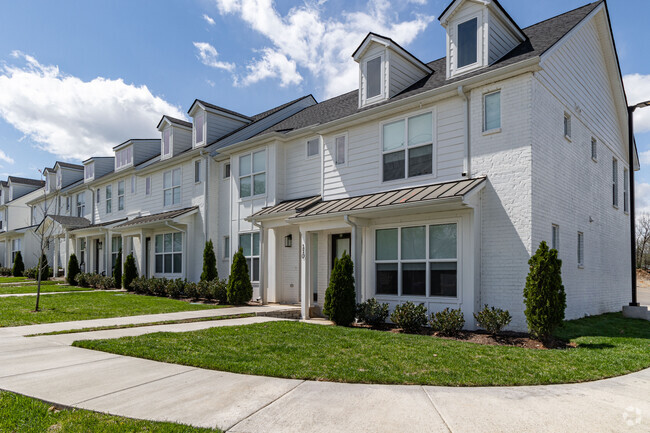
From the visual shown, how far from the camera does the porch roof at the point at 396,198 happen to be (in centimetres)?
991

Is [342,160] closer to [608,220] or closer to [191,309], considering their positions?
[191,309]

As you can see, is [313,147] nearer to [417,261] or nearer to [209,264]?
[417,261]

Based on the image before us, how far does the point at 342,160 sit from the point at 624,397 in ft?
31.2

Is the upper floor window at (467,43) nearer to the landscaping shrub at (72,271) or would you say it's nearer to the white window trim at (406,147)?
the white window trim at (406,147)

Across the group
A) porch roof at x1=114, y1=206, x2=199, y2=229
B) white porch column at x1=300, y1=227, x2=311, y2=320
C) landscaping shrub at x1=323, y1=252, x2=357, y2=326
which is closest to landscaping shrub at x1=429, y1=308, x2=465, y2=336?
landscaping shrub at x1=323, y1=252, x2=357, y2=326

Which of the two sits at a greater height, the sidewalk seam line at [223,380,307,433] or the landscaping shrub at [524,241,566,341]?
the landscaping shrub at [524,241,566,341]

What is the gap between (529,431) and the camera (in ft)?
13.5

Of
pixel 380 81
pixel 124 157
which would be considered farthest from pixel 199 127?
pixel 380 81

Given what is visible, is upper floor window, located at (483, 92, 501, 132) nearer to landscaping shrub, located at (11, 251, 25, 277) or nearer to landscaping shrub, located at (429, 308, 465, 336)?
landscaping shrub, located at (429, 308, 465, 336)

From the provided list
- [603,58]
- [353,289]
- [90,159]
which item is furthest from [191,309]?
[90,159]

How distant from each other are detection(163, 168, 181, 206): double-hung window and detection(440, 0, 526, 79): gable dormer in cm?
1359

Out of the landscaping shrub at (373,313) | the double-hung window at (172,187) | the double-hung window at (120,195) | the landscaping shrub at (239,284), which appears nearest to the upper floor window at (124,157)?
the double-hung window at (120,195)

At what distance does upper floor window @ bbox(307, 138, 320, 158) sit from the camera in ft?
49.3

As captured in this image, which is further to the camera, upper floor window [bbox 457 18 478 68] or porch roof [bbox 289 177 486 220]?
upper floor window [bbox 457 18 478 68]
